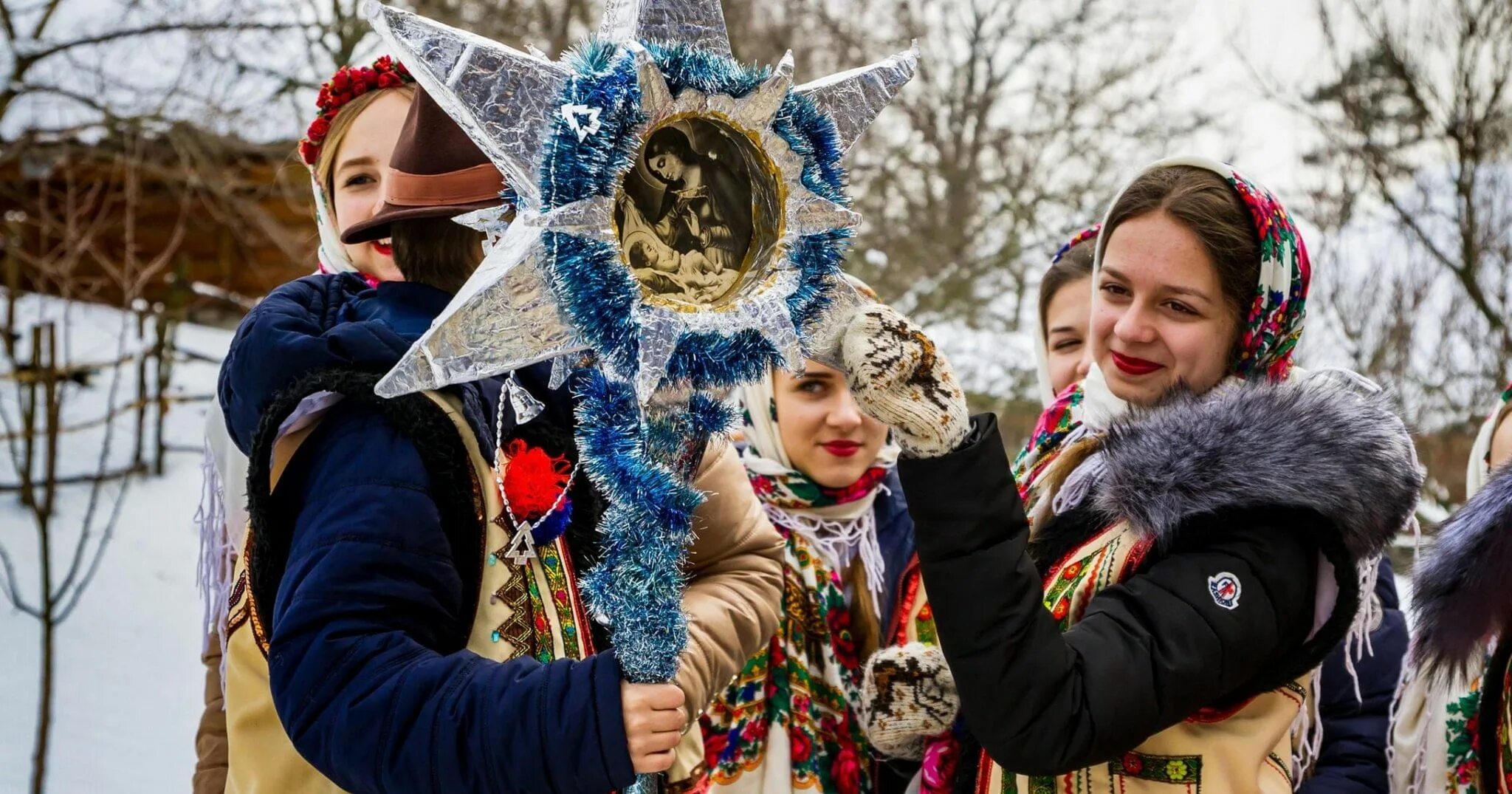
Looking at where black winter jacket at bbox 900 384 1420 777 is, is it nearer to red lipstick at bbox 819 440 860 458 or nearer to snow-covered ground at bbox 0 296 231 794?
red lipstick at bbox 819 440 860 458

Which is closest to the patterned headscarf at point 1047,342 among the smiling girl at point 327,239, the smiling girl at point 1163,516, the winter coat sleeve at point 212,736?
the smiling girl at point 1163,516

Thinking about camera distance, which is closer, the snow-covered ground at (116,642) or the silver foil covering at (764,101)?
the silver foil covering at (764,101)

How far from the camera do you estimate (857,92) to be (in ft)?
5.06

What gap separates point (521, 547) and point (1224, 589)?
95 cm


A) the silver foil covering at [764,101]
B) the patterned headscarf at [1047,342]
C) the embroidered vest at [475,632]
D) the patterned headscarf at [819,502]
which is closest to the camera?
the silver foil covering at [764,101]

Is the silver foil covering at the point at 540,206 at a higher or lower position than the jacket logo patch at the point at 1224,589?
higher

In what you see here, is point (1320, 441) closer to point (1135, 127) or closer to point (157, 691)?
point (157, 691)

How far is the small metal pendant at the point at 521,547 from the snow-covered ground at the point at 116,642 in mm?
3337

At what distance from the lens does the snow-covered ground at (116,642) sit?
4.66m

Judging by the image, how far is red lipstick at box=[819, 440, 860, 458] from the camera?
3004 mm

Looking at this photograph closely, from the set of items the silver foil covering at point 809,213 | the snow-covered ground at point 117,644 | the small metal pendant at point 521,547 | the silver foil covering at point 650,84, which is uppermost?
the silver foil covering at point 650,84

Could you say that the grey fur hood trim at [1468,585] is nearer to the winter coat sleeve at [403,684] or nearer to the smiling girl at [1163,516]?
the smiling girl at [1163,516]

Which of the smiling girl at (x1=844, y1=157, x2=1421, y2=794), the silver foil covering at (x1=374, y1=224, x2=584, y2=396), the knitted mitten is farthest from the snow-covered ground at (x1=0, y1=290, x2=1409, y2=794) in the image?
the silver foil covering at (x1=374, y1=224, x2=584, y2=396)

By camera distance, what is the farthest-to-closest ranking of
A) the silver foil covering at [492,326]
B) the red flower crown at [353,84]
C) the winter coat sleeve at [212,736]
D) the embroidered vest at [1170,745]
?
the red flower crown at [353,84]
the winter coat sleeve at [212,736]
the embroidered vest at [1170,745]
the silver foil covering at [492,326]
